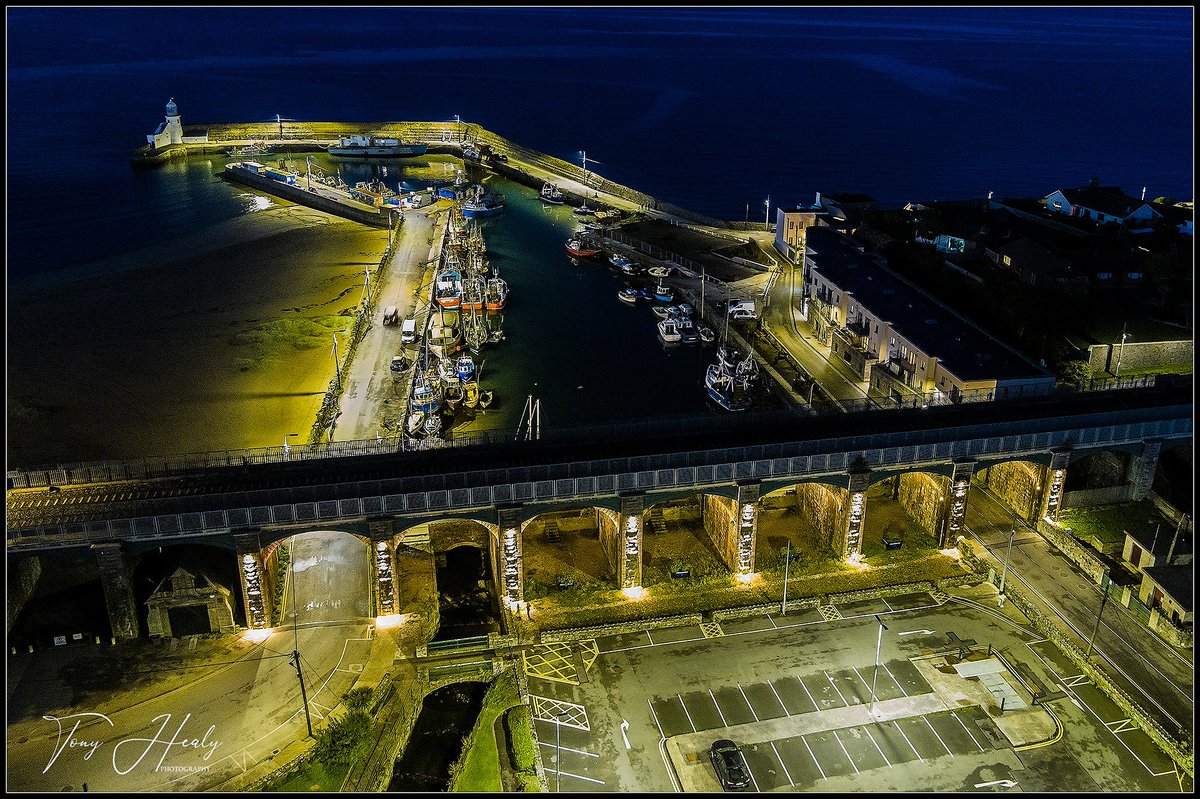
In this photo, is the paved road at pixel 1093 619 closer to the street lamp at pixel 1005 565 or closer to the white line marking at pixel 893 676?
the street lamp at pixel 1005 565

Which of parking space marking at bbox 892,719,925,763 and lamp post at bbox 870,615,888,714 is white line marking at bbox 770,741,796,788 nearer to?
lamp post at bbox 870,615,888,714

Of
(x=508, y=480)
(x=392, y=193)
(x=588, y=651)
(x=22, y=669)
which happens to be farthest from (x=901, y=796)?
(x=392, y=193)

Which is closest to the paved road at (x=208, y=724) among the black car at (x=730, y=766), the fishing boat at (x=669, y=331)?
the black car at (x=730, y=766)

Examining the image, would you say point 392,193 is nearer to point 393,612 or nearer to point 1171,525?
point 393,612

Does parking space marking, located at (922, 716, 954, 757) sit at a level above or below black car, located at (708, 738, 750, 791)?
above

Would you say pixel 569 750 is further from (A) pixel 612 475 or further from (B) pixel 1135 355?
(B) pixel 1135 355

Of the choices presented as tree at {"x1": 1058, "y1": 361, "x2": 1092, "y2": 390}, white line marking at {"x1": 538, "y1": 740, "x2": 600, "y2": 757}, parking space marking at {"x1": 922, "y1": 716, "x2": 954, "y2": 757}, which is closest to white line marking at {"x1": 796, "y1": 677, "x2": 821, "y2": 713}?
parking space marking at {"x1": 922, "y1": 716, "x2": 954, "y2": 757}
